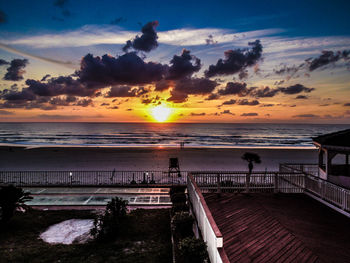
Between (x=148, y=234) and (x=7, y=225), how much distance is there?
5.80 m

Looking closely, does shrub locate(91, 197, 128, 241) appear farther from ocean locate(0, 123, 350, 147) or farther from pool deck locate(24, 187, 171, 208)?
ocean locate(0, 123, 350, 147)

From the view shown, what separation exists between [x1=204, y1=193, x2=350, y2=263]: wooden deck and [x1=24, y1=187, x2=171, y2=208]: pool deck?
4926 mm

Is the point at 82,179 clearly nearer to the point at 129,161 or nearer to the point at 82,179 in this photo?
the point at 82,179

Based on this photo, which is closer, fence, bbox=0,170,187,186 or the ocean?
fence, bbox=0,170,187,186

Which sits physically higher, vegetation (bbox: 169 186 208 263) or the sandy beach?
vegetation (bbox: 169 186 208 263)

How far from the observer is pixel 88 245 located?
8.20 metres

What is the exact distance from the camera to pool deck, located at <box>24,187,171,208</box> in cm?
1289

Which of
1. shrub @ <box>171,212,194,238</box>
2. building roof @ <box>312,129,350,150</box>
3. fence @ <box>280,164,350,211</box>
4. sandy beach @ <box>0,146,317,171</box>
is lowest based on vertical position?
sandy beach @ <box>0,146,317,171</box>

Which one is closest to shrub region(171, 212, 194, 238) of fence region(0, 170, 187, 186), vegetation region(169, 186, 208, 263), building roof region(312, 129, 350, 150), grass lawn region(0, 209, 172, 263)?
vegetation region(169, 186, 208, 263)

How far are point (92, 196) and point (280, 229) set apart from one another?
10908mm

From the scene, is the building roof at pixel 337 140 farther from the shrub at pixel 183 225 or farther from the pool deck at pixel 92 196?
the pool deck at pixel 92 196

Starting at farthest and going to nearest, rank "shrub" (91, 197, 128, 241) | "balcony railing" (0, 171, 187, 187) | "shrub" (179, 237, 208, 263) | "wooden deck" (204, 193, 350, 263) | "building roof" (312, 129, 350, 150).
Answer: "balcony railing" (0, 171, 187, 187)
"building roof" (312, 129, 350, 150)
"shrub" (91, 197, 128, 241)
"wooden deck" (204, 193, 350, 263)
"shrub" (179, 237, 208, 263)

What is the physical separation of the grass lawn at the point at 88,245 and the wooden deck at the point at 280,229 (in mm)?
2308

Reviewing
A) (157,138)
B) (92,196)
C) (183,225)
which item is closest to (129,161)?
(92,196)
